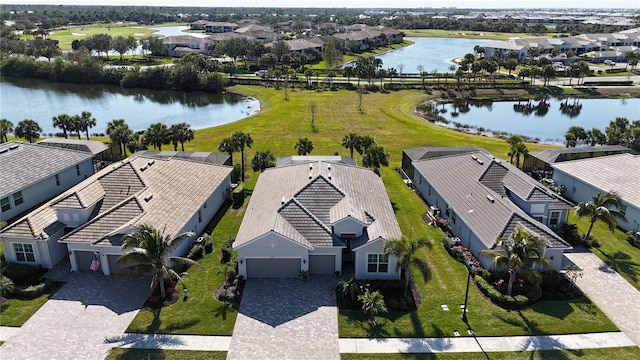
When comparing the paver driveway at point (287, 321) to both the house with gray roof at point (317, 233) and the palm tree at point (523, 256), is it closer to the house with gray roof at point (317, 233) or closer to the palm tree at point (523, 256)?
the house with gray roof at point (317, 233)

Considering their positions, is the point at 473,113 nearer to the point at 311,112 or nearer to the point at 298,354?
the point at 311,112

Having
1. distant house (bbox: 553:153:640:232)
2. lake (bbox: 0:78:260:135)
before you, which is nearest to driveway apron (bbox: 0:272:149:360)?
distant house (bbox: 553:153:640:232)

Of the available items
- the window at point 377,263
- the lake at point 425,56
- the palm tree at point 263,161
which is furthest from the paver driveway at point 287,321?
the lake at point 425,56

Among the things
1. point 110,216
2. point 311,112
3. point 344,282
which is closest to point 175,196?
point 110,216

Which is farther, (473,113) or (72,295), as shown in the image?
(473,113)

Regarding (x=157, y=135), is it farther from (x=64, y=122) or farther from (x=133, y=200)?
(x=64, y=122)

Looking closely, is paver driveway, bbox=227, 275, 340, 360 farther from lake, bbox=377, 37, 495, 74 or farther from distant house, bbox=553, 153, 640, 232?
lake, bbox=377, 37, 495, 74

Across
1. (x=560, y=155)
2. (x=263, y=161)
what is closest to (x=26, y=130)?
(x=263, y=161)
